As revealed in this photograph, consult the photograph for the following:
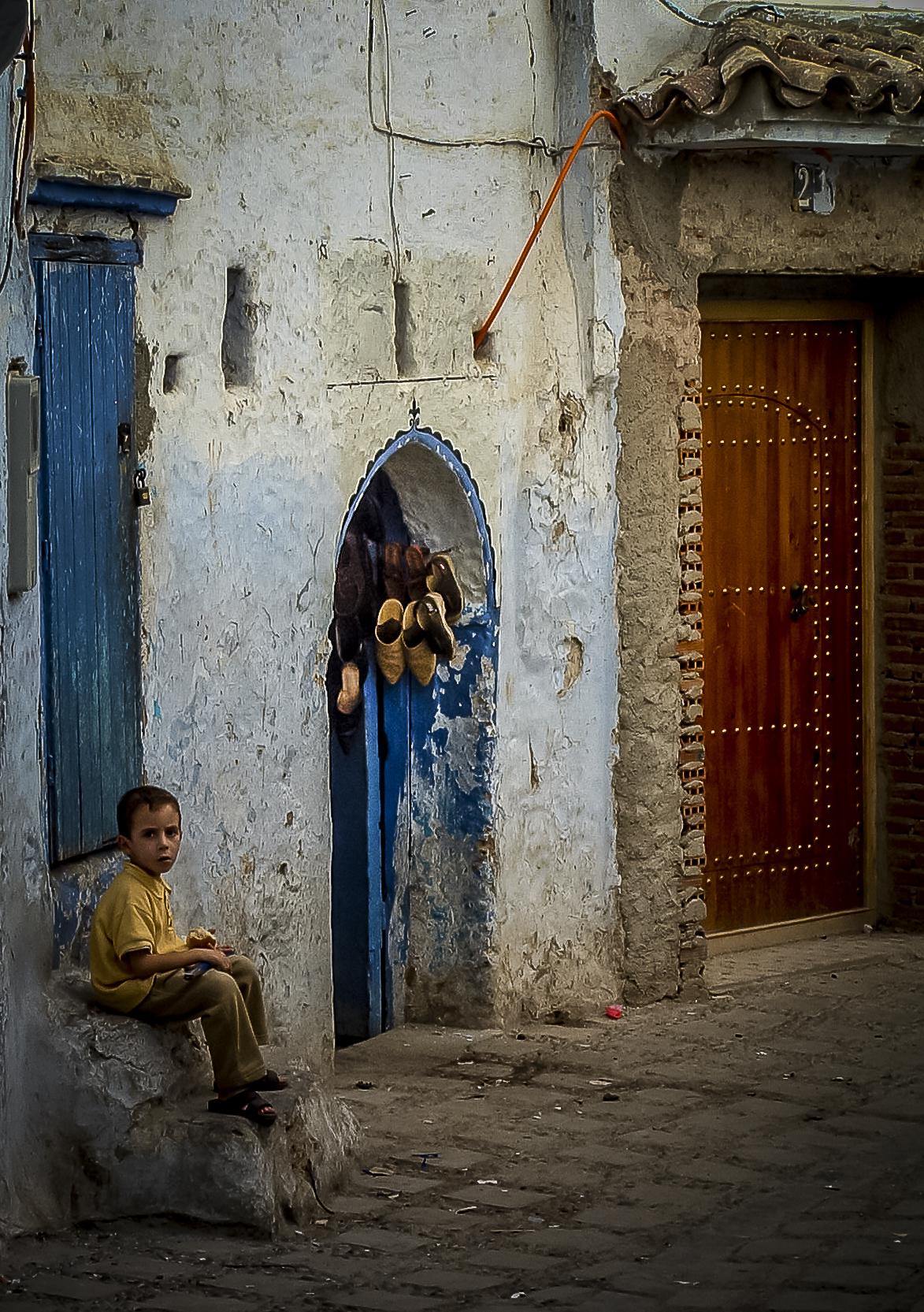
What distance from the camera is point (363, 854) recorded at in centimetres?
738

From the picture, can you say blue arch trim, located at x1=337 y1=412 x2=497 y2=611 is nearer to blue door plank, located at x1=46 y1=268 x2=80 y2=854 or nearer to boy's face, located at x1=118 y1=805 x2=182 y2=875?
blue door plank, located at x1=46 y1=268 x2=80 y2=854

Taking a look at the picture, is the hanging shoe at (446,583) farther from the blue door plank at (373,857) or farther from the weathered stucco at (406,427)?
the blue door plank at (373,857)

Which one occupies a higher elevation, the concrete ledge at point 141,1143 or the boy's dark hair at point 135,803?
the boy's dark hair at point 135,803

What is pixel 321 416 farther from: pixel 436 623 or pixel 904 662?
pixel 904 662

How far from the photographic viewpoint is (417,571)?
290 inches

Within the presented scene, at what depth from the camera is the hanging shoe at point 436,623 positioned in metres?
7.24

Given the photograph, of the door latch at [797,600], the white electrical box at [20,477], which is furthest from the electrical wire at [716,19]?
the white electrical box at [20,477]

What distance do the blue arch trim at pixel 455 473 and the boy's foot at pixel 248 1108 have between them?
2104 mm

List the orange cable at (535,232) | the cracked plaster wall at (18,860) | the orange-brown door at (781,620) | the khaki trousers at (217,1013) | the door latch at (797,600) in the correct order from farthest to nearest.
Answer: the door latch at (797,600) → the orange-brown door at (781,620) → the orange cable at (535,232) → the khaki trousers at (217,1013) → the cracked plaster wall at (18,860)

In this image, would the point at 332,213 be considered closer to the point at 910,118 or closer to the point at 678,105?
the point at 678,105

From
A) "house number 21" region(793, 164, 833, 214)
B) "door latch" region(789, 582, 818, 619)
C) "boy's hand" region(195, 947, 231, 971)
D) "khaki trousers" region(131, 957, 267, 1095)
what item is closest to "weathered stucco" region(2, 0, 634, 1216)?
"khaki trousers" region(131, 957, 267, 1095)

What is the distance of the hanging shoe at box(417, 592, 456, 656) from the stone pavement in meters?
1.42

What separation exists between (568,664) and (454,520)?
718 millimetres

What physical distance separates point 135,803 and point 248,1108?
0.85 meters
